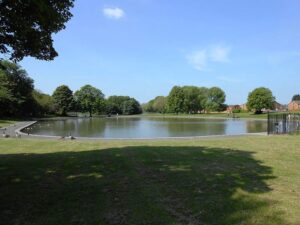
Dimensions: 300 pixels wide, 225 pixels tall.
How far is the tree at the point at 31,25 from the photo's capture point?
732 centimetres

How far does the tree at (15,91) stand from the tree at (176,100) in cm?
4659

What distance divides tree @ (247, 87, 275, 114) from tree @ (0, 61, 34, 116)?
58734 millimetres

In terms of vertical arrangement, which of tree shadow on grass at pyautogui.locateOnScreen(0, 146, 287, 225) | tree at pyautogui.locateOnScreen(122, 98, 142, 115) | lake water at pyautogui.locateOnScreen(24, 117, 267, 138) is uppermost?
tree at pyautogui.locateOnScreen(122, 98, 142, 115)

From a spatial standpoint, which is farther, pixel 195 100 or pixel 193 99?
pixel 195 100

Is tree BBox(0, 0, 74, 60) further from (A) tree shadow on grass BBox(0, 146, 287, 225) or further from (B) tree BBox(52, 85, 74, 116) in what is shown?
(B) tree BBox(52, 85, 74, 116)

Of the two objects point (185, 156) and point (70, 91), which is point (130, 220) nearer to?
point (185, 156)

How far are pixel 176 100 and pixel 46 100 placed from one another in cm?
4088

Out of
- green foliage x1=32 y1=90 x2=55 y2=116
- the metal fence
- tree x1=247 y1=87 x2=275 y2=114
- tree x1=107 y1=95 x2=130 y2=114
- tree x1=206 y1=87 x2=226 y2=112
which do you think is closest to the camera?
the metal fence

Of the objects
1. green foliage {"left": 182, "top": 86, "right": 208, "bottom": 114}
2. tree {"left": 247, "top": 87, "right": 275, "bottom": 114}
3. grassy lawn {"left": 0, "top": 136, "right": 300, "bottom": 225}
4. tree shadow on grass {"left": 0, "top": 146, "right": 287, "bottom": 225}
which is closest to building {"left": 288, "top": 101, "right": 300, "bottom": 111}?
tree {"left": 247, "top": 87, "right": 275, "bottom": 114}

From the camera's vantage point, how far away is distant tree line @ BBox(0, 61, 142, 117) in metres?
61.6

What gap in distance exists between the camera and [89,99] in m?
102

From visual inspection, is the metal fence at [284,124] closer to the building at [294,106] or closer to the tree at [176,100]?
the tree at [176,100]

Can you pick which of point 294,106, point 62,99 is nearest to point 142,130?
point 62,99

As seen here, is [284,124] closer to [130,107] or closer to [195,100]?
[195,100]
